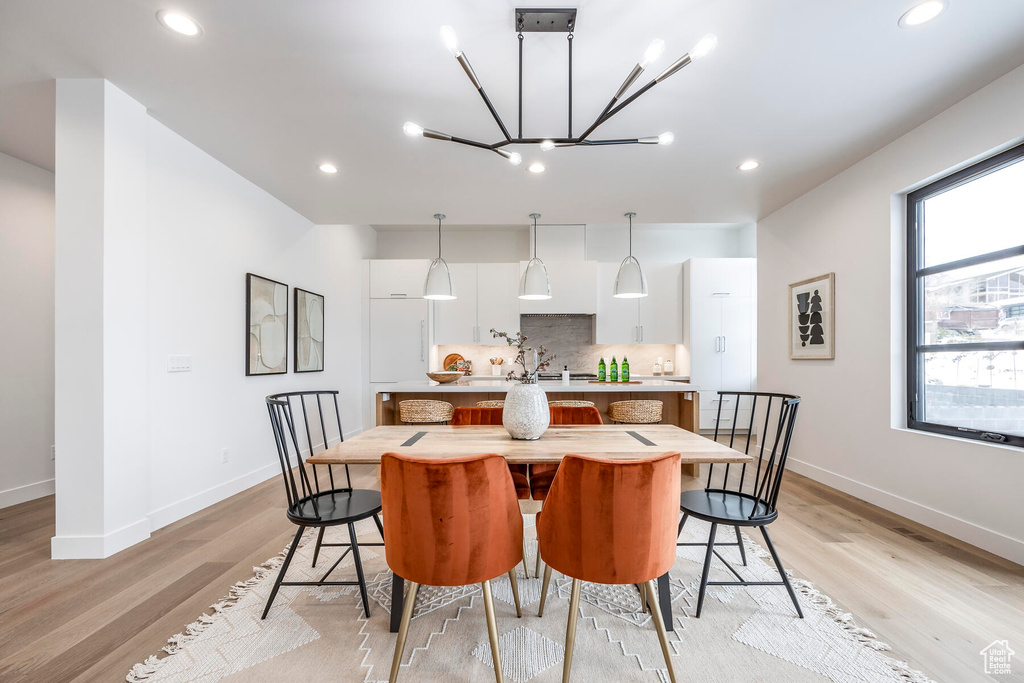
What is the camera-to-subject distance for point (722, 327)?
6012 millimetres

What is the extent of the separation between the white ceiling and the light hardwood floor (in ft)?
8.19

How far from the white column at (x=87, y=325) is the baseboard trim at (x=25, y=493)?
57.9 inches

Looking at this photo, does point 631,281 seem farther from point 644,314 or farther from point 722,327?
point 722,327

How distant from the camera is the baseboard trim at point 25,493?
318 cm

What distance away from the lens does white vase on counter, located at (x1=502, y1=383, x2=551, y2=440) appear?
200 cm

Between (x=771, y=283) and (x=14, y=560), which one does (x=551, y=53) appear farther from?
(x=14, y=560)

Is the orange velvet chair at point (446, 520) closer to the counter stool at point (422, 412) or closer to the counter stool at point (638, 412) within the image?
the counter stool at point (422, 412)

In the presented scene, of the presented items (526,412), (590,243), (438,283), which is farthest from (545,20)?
(590,243)

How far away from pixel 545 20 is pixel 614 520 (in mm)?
2004

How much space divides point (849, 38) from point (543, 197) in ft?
7.82

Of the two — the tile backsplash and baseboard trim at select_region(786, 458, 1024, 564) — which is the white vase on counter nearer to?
baseboard trim at select_region(786, 458, 1024, 564)

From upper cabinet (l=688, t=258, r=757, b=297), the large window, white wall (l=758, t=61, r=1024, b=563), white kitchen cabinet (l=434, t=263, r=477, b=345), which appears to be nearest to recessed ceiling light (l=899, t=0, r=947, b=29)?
white wall (l=758, t=61, r=1024, b=563)

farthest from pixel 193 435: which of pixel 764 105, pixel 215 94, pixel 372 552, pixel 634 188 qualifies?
pixel 764 105

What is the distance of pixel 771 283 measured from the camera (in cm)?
448
